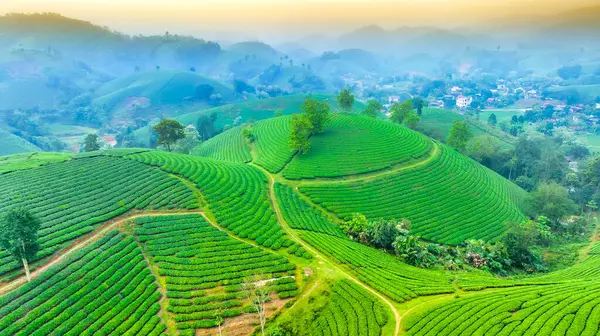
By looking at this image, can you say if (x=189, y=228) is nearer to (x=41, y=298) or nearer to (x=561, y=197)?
(x=41, y=298)

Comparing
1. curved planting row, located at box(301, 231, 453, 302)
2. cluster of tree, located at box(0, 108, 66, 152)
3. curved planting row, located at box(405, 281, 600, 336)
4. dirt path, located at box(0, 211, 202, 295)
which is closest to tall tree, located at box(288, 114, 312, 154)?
curved planting row, located at box(301, 231, 453, 302)

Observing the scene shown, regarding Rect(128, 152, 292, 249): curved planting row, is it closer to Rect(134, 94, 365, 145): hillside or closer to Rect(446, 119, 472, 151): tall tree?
Rect(446, 119, 472, 151): tall tree

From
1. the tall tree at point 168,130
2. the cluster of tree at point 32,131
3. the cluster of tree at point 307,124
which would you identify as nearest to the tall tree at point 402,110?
the cluster of tree at point 307,124

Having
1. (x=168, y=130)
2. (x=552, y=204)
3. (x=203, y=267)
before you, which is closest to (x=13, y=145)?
(x=168, y=130)

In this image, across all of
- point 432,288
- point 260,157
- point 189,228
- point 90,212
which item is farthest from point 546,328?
point 260,157

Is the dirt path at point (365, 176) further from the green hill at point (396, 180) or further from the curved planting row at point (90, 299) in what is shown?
the curved planting row at point (90, 299)
